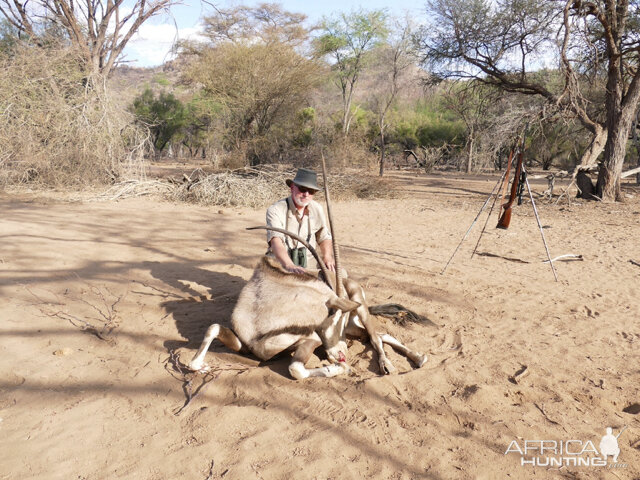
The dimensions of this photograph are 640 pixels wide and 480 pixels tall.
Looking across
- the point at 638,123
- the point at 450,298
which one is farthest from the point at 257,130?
the point at 638,123

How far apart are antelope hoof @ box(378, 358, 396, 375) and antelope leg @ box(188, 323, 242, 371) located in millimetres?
1056

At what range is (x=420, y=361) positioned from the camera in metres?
3.54

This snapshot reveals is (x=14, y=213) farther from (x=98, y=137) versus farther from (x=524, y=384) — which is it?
(x=524, y=384)

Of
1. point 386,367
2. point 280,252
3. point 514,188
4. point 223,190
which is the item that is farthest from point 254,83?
point 386,367

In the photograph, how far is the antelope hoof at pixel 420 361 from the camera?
3.54 meters

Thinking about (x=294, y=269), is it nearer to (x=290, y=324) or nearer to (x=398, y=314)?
(x=290, y=324)

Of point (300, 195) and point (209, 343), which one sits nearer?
point (209, 343)

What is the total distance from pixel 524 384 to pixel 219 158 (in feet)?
48.3

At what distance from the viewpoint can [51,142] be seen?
11.9 metres

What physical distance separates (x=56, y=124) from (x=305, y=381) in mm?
11671

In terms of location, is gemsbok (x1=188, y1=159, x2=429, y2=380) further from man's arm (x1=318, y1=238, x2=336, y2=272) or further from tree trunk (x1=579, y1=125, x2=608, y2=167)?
tree trunk (x1=579, y1=125, x2=608, y2=167)

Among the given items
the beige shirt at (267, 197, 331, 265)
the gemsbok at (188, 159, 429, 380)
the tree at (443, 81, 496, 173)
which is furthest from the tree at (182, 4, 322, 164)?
the gemsbok at (188, 159, 429, 380)

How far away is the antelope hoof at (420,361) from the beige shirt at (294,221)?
1.49m

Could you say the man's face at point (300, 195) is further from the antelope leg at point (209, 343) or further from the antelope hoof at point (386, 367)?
the antelope hoof at point (386, 367)
